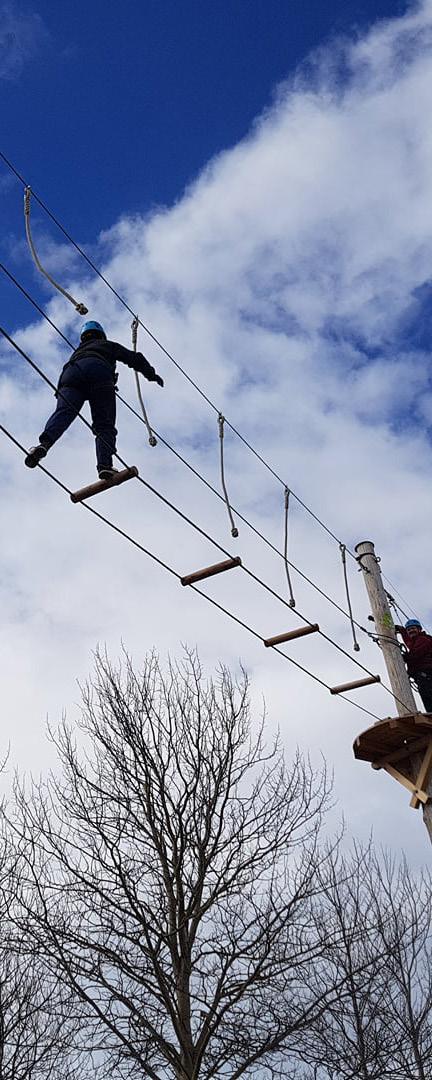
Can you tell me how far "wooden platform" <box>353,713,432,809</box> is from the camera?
22.4 feet

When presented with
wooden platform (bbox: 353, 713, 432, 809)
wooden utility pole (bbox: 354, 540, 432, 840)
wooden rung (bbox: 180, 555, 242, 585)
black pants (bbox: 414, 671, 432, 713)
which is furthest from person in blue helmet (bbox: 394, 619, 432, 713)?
wooden rung (bbox: 180, 555, 242, 585)

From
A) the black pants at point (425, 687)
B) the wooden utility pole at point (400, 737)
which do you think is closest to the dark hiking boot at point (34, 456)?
the wooden utility pole at point (400, 737)

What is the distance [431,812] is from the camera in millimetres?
6641

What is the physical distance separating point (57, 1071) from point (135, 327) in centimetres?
930

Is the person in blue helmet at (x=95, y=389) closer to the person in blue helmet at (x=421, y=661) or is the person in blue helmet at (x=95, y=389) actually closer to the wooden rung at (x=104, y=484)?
the wooden rung at (x=104, y=484)

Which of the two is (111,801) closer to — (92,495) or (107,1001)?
(107,1001)

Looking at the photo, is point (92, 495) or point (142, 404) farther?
point (142, 404)

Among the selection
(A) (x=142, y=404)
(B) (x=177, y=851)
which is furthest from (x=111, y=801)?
(A) (x=142, y=404)

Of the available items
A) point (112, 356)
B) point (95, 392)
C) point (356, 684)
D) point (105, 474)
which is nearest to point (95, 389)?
point (95, 392)

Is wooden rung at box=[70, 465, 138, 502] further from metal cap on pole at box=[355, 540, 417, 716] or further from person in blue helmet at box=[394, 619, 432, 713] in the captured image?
person in blue helmet at box=[394, 619, 432, 713]

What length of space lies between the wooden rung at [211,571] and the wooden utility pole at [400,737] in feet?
7.10

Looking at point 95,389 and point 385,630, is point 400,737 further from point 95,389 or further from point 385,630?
point 95,389

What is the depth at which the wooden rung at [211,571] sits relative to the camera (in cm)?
547

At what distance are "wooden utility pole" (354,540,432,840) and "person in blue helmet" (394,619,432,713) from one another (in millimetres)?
1401
